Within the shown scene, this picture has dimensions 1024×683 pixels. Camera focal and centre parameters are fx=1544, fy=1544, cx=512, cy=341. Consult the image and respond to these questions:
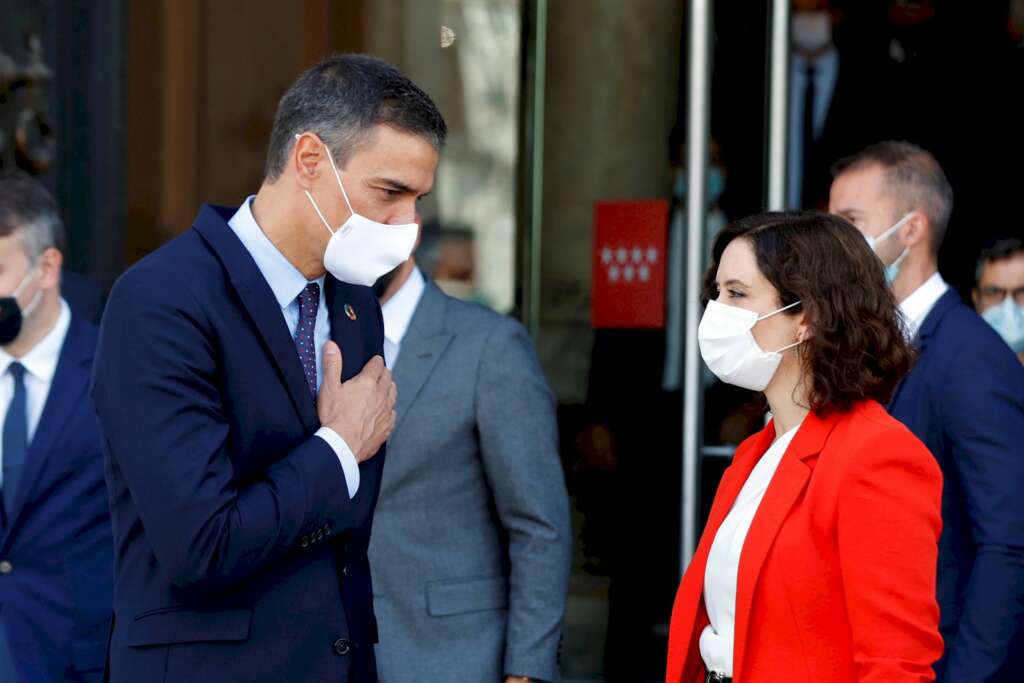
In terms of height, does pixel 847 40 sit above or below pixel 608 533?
above

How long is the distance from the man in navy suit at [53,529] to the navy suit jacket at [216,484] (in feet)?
5.74

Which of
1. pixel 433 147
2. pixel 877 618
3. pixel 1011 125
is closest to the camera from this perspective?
pixel 877 618

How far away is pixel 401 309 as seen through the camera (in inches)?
159

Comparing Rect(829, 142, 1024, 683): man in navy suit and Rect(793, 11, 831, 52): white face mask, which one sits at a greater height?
Rect(793, 11, 831, 52): white face mask

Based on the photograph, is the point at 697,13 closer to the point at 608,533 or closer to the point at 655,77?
the point at 655,77

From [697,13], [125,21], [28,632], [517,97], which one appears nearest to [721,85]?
[697,13]

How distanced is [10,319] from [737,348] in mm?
2499

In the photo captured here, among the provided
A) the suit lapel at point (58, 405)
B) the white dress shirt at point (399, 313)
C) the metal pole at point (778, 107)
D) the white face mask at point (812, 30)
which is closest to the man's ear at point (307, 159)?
the white dress shirt at point (399, 313)

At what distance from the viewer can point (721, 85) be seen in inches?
219

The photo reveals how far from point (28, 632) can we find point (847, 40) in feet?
11.2

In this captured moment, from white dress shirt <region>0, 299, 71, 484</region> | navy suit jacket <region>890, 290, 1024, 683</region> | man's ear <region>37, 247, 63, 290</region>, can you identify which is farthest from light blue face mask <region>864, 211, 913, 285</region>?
man's ear <region>37, 247, 63, 290</region>

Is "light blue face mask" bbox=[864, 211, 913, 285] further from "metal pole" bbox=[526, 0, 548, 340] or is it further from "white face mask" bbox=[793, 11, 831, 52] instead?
"metal pole" bbox=[526, 0, 548, 340]

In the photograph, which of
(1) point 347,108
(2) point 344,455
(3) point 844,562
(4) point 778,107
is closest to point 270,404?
(2) point 344,455

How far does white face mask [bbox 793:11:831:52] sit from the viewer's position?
557 centimetres
